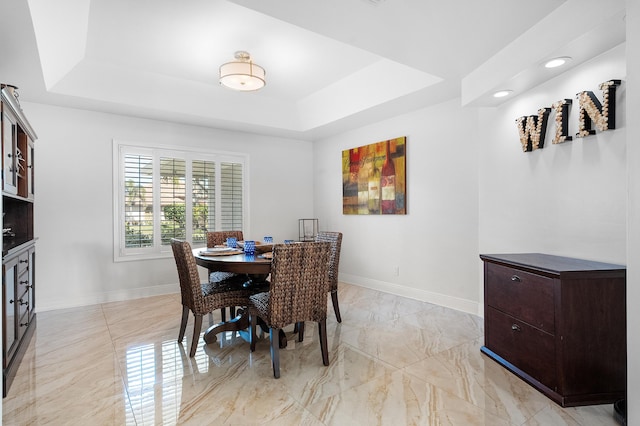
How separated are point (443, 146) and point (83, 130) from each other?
14.4 ft

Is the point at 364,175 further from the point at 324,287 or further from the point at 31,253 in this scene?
the point at 31,253

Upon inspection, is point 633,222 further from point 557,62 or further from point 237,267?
point 237,267

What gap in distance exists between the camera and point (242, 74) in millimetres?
3479

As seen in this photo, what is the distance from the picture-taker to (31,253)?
331cm

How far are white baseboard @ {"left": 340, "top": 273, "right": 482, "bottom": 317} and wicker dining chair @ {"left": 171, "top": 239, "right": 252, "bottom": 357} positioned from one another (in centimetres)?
240

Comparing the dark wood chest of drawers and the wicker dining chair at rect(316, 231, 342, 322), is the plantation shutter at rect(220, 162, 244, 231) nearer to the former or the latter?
the wicker dining chair at rect(316, 231, 342, 322)

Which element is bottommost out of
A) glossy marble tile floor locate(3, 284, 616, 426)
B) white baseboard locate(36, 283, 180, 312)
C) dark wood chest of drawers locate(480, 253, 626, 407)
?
glossy marble tile floor locate(3, 284, 616, 426)

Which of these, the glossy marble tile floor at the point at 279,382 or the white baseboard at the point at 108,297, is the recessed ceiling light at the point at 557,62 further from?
the white baseboard at the point at 108,297

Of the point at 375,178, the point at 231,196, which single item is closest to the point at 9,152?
the point at 231,196

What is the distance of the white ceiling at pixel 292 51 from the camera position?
2.25 m

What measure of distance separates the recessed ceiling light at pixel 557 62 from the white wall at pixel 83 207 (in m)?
4.30

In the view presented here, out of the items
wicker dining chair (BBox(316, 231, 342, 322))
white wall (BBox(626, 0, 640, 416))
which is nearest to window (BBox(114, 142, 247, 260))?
wicker dining chair (BBox(316, 231, 342, 322))

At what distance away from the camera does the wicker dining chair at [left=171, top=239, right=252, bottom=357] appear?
8.70ft

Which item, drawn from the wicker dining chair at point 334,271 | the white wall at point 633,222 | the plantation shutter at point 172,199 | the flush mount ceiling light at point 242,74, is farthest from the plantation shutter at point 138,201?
the white wall at point 633,222
